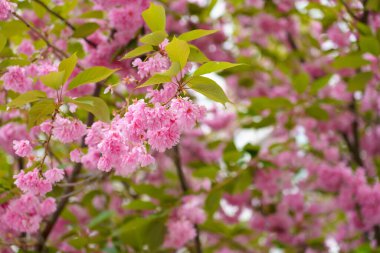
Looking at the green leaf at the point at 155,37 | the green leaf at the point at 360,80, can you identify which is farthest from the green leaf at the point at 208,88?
the green leaf at the point at 360,80

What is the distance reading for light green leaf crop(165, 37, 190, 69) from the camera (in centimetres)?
120

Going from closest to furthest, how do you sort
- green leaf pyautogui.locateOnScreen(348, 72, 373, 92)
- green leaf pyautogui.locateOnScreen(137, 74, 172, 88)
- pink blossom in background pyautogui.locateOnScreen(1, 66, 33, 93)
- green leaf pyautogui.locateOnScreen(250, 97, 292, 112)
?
green leaf pyautogui.locateOnScreen(137, 74, 172, 88)
pink blossom in background pyautogui.locateOnScreen(1, 66, 33, 93)
green leaf pyautogui.locateOnScreen(348, 72, 373, 92)
green leaf pyautogui.locateOnScreen(250, 97, 292, 112)

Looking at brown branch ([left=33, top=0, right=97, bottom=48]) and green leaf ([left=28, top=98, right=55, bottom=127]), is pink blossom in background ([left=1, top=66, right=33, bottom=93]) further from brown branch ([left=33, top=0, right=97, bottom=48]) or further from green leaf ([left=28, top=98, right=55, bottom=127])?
brown branch ([left=33, top=0, right=97, bottom=48])

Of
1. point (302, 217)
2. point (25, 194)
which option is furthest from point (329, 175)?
point (25, 194)

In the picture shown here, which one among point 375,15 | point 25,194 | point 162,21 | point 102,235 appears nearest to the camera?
point 162,21

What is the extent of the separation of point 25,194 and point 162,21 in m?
0.77

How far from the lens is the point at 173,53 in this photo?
1.22 meters

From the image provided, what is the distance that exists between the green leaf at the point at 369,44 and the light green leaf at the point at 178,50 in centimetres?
116

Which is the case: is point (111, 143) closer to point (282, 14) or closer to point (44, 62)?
point (44, 62)

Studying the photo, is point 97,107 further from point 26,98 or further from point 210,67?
point 210,67

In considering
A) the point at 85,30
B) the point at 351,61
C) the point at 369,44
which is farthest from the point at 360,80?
the point at 85,30

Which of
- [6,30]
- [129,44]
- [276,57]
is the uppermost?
[6,30]

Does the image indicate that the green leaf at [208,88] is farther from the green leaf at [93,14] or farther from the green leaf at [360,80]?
the green leaf at [360,80]

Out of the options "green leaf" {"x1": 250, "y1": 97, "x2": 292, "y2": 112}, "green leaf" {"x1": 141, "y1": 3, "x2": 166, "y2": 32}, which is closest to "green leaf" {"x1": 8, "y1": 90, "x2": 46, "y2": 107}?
"green leaf" {"x1": 141, "y1": 3, "x2": 166, "y2": 32}
